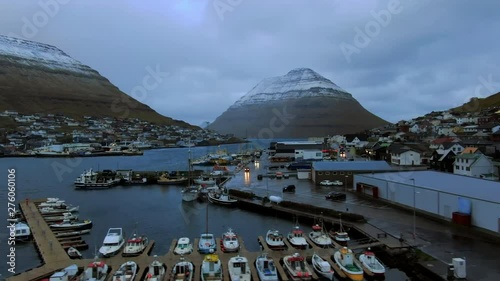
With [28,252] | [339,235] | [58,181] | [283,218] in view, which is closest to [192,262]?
[339,235]

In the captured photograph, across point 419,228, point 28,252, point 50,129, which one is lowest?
point 28,252

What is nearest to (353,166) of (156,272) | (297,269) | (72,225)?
(297,269)

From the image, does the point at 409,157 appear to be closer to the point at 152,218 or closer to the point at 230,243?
the point at 152,218

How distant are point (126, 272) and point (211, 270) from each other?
10.9ft

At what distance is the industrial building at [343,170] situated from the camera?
111ft

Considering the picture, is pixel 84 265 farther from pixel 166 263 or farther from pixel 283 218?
pixel 283 218

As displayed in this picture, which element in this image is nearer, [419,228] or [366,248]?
[366,248]

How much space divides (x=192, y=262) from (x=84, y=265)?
435 cm

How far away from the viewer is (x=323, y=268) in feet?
47.7

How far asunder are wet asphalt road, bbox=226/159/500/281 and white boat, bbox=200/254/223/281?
27.5 ft

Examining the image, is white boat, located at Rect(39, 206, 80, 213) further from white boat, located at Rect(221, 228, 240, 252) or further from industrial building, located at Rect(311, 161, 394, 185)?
industrial building, located at Rect(311, 161, 394, 185)

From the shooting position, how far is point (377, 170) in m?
34.0

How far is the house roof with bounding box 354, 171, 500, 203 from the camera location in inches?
758

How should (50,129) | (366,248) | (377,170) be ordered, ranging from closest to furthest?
(366,248)
(377,170)
(50,129)
